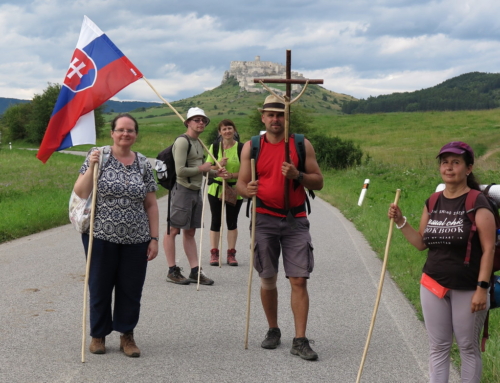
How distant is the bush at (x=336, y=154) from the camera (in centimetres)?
3769

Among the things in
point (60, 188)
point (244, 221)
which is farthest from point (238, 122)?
point (244, 221)

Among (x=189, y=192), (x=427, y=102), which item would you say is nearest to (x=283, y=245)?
(x=189, y=192)

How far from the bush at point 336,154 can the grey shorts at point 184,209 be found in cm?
2911

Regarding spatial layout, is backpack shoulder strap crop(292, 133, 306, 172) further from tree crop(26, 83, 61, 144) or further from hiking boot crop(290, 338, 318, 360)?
tree crop(26, 83, 61, 144)

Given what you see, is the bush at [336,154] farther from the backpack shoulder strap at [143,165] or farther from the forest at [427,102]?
the forest at [427,102]

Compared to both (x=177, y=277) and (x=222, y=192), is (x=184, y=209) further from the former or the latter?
(x=222, y=192)

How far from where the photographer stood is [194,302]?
760cm

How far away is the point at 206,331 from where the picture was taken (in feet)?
21.0

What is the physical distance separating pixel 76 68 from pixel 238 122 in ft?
321

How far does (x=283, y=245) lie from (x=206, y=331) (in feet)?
3.85

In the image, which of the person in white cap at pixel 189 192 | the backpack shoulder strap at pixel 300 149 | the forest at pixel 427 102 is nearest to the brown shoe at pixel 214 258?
the person in white cap at pixel 189 192

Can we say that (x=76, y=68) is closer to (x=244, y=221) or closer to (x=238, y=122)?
(x=244, y=221)

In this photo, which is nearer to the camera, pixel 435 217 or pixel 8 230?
pixel 435 217

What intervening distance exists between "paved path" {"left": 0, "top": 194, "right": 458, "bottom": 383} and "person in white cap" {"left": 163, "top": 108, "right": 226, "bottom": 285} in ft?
0.95
